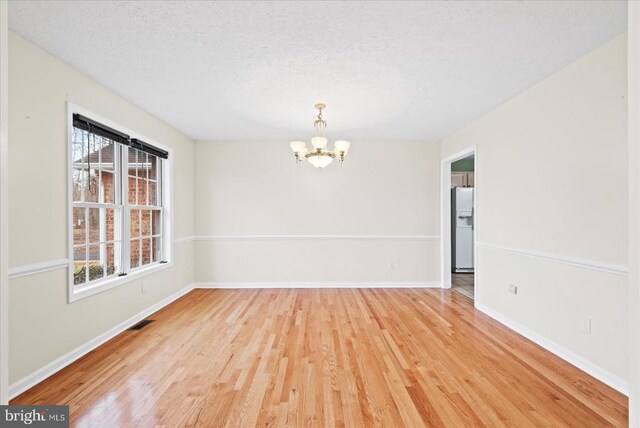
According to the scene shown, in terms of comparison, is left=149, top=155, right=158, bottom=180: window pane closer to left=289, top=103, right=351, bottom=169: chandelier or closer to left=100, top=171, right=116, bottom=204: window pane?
left=100, top=171, right=116, bottom=204: window pane

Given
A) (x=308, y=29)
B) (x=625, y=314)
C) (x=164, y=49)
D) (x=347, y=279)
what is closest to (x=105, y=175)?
(x=164, y=49)

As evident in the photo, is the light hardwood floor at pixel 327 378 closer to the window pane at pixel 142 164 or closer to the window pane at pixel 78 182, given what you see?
the window pane at pixel 78 182

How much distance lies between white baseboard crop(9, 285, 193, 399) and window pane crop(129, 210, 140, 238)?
96cm

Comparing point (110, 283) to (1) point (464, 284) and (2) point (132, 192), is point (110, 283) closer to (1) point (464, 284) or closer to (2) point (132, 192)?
(2) point (132, 192)

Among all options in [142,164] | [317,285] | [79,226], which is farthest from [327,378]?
[142,164]

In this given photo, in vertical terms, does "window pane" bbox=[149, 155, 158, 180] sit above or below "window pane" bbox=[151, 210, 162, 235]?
above

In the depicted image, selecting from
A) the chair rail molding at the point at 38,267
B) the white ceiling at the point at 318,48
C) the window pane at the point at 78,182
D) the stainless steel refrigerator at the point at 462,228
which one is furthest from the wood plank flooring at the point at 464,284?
the window pane at the point at 78,182

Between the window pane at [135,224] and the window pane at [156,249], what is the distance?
41cm

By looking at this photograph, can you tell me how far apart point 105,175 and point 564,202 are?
15.0 feet

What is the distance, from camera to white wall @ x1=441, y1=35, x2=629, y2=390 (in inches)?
89.7

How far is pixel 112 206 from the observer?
3.30m

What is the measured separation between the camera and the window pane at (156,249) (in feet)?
14.0

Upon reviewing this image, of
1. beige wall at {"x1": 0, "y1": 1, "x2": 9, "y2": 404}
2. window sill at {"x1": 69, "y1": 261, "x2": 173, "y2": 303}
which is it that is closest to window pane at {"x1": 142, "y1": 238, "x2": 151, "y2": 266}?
window sill at {"x1": 69, "y1": 261, "x2": 173, "y2": 303}

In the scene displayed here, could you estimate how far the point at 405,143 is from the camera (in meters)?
5.34
